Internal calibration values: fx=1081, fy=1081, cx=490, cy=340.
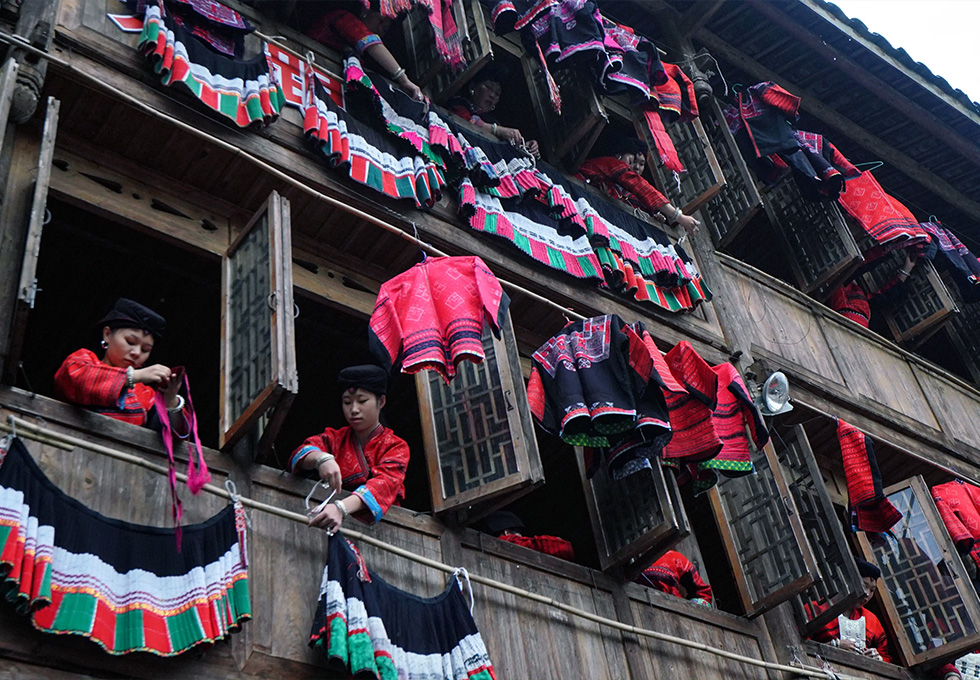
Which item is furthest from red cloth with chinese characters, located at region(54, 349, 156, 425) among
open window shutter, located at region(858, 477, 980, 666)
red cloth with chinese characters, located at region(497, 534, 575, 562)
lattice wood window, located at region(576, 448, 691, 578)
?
open window shutter, located at region(858, 477, 980, 666)

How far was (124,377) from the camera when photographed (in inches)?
227

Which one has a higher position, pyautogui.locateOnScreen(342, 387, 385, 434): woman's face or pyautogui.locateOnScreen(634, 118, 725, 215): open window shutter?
pyautogui.locateOnScreen(634, 118, 725, 215): open window shutter

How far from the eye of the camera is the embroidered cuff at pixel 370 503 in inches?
249

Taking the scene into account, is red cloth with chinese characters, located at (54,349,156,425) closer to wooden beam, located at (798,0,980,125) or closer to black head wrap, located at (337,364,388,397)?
black head wrap, located at (337,364,388,397)

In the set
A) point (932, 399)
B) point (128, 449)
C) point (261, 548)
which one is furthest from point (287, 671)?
point (932, 399)

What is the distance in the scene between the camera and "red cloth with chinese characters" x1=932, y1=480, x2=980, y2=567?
10727 millimetres

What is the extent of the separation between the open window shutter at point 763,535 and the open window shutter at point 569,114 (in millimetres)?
3669

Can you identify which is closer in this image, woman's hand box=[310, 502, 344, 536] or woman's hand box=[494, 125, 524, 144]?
woman's hand box=[310, 502, 344, 536]

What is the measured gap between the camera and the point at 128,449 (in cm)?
575

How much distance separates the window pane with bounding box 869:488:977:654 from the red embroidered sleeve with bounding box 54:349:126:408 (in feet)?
24.1

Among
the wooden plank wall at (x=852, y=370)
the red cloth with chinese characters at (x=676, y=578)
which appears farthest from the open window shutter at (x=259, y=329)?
the wooden plank wall at (x=852, y=370)

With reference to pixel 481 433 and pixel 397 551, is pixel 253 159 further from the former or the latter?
pixel 397 551

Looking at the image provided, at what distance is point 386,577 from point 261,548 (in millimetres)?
874

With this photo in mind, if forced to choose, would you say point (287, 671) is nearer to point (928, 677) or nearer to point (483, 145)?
point (483, 145)
